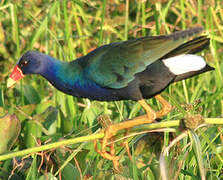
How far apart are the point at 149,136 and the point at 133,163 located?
18.3 inches

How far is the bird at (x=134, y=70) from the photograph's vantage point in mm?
1989

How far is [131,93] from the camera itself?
2.05 metres

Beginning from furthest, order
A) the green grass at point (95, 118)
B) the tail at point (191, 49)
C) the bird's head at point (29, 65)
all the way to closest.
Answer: the bird's head at point (29, 65), the tail at point (191, 49), the green grass at point (95, 118)

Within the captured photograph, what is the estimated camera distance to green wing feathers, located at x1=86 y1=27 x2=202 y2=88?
1989 millimetres

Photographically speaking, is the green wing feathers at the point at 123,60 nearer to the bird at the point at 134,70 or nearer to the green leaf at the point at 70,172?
the bird at the point at 134,70

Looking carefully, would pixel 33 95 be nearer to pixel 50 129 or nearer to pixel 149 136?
pixel 50 129

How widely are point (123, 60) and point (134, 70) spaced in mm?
66

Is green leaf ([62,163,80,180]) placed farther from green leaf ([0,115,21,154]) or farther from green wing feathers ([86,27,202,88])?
green wing feathers ([86,27,202,88])

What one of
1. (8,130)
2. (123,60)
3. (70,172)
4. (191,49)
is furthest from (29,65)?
(191,49)

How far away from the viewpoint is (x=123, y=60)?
6.74ft

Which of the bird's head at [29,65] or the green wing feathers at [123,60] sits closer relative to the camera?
the green wing feathers at [123,60]

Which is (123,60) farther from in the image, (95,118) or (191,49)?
(95,118)

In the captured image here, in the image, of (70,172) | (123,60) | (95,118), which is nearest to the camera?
(70,172)

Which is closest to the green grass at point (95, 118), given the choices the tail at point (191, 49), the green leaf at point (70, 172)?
the green leaf at point (70, 172)
